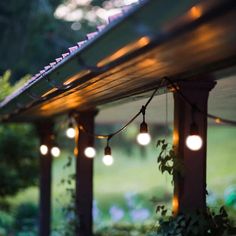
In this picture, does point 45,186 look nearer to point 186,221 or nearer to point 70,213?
point 70,213

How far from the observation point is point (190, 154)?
3680 millimetres

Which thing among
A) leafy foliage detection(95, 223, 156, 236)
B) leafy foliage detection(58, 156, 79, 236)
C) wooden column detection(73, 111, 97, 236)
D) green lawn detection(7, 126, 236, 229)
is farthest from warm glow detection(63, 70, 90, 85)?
green lawn detection(7, 126, 236, 229)

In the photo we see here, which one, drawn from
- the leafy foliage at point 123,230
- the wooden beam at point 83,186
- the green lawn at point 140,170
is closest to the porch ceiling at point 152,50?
Result: the wooden beam at point 83,186

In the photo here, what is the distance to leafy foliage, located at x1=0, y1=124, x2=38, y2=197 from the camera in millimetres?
10156

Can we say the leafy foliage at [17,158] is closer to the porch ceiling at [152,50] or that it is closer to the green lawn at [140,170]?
the porch ceiling at [152,50]

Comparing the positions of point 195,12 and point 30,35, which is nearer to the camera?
point 195,12

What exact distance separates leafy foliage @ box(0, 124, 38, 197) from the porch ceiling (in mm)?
6064

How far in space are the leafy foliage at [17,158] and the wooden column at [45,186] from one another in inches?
65.6

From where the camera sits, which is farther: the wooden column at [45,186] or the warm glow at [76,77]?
the wooden column at [45,186]

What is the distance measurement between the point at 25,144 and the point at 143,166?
9.55 m

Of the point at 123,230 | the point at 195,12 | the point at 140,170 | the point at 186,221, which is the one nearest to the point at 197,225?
the point at 186,221

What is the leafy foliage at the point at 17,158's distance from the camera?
10156 mm

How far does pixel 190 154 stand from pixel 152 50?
1.39 metres

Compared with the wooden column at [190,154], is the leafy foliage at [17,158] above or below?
above
